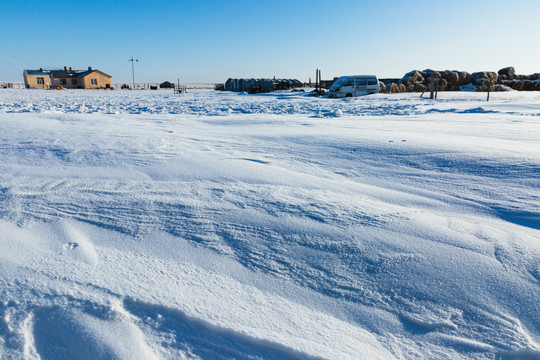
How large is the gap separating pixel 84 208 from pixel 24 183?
2.30 ft

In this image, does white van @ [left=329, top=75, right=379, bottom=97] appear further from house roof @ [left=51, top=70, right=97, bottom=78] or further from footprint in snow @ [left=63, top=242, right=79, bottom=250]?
house roof @ [left=51, top=70, right=97, bottom=78]

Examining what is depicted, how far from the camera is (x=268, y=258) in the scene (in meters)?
1.69

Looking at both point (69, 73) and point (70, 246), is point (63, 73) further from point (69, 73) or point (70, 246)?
point (70, 246)

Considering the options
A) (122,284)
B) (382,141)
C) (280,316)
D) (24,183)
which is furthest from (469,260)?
(24,183)

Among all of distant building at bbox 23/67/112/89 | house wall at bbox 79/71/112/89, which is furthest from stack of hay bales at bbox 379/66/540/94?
distant building at bbox 23/67/112/89

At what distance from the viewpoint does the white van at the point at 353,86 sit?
766 inches

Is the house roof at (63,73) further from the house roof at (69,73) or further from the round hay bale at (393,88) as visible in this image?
the round hay bale at (393,88)

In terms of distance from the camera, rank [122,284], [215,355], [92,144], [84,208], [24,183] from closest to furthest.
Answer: [215,355]
[122,284]
[84,208]
[24,183]
[92,144]

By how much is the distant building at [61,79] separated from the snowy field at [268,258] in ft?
200

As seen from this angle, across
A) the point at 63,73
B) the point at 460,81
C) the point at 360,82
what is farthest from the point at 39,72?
the point at 460,81

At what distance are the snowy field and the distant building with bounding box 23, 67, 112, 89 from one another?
61.0 m

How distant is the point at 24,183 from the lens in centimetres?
246

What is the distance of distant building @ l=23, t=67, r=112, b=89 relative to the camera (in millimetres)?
54562

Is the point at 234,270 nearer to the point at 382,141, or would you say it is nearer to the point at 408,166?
the point at 408,166
